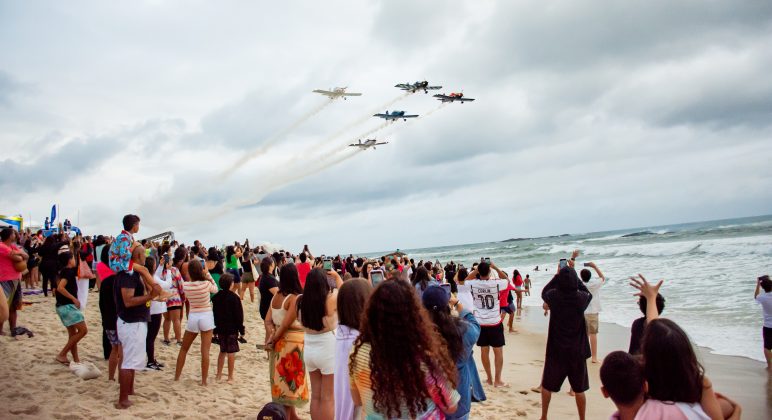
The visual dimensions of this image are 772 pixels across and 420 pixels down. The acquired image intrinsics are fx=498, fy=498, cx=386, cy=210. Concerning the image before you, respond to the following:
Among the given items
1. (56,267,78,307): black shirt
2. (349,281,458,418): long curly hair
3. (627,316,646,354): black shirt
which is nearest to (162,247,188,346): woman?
(56,267,78,307): black shirt

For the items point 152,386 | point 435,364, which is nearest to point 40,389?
point 152,386

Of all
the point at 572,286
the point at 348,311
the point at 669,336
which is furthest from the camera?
the point at 572,286

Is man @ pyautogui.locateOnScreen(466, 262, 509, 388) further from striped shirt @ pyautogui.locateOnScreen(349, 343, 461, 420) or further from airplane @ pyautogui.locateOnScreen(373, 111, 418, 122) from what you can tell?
airplane @ pyautogui.locateOnScreen(373, 111, 418, 122)

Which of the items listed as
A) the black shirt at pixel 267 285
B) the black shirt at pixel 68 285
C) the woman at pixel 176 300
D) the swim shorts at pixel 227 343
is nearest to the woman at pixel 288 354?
the black shirt at pixel 267 285

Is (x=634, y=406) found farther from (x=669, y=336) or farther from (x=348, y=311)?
(x=348, y=311)

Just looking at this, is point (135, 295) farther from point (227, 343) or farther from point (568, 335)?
point (568, 335)

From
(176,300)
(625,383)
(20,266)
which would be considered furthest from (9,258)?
(625,383)

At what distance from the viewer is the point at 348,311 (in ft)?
12.3

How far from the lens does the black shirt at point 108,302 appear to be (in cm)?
645

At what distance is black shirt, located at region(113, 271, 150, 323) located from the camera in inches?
221

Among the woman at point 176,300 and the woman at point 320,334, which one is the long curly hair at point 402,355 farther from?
the woman at point 176,300

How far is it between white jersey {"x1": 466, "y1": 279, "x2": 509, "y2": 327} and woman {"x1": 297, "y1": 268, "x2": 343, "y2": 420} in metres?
3.50

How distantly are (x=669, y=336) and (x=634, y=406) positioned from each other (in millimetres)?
524

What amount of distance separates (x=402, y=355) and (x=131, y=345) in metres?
4.24
